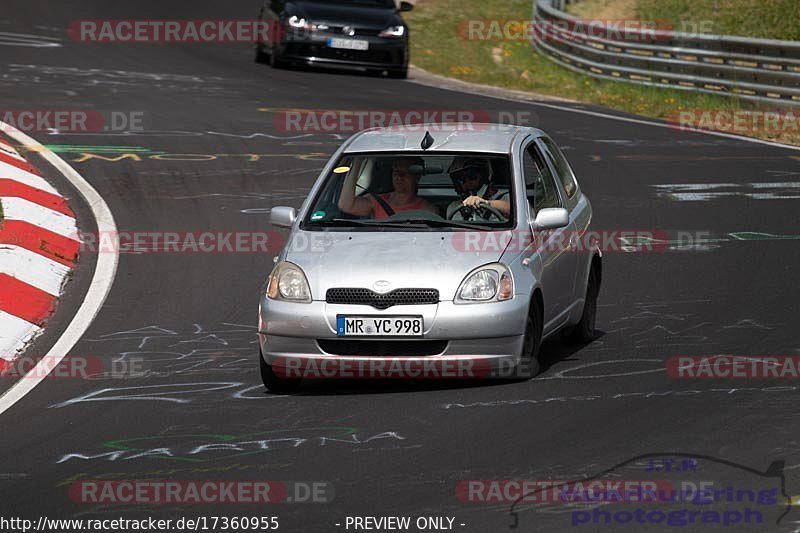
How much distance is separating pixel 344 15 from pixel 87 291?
15125 mm

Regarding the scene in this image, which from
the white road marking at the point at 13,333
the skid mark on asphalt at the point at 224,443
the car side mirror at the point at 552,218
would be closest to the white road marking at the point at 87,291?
the white road marking at the point at 13,333

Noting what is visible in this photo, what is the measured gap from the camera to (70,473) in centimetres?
758

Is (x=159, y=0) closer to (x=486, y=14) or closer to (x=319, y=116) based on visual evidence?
(x=486, y=14)

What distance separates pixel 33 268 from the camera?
12.7 metres

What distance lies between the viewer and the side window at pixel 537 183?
1026 centimetres

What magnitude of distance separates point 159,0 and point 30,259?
25.6 metres

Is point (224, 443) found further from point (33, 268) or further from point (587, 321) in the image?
point (33, 268)

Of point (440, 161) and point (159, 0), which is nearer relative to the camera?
point (440, 161)

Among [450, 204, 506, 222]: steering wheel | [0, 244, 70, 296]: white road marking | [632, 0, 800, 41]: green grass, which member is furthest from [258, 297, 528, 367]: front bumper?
[632, 0, 800, 41]: green grass

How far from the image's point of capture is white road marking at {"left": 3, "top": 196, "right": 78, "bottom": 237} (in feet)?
46.3

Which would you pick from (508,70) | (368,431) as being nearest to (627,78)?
(508,70)

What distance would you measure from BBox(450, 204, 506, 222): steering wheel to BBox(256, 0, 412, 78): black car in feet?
55.4

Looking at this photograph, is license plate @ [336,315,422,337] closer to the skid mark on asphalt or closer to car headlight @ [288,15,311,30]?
the skid mark on asphalt

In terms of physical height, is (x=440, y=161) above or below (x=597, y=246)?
above
